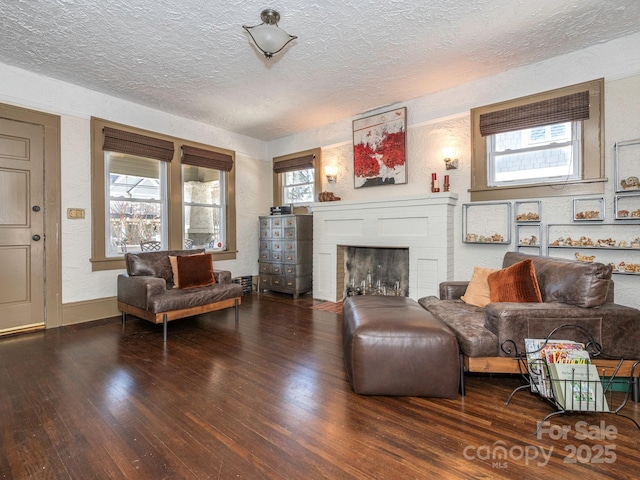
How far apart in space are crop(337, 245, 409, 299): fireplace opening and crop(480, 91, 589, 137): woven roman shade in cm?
184

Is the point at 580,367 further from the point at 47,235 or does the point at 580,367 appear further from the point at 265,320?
the point at 47,235

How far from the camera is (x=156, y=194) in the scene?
4.44 meters

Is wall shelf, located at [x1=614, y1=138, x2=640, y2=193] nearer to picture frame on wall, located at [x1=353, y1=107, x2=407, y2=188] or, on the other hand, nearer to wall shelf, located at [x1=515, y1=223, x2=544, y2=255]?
wall shelf, located at [x1=515, y1=223, x2=544, y2=255]

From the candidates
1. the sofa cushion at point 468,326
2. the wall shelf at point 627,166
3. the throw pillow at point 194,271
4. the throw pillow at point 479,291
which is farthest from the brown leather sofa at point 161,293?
the wall shelf at point 627,166

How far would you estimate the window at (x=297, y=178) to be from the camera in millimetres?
5215

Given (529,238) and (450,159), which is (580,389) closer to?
(529,238)

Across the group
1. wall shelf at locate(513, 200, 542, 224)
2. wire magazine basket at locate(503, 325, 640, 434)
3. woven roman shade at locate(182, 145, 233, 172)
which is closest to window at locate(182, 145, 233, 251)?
woven roman shade at locate(182, 145, 233, 172)

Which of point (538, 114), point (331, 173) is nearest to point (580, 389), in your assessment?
point (538, 114)

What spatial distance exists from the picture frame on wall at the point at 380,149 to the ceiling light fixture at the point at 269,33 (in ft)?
6.96

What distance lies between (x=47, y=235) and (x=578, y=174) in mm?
5678

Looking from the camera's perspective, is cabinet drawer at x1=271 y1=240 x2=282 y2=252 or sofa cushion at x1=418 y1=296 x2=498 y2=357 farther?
cabinet drawer at x1=271 y1=240 x2=282 y2=252

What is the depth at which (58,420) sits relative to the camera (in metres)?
1.72

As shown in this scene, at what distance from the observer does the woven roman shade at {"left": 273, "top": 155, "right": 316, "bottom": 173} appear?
5.28 metres

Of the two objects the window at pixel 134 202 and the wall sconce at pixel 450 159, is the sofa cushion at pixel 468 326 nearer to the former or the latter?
the wall sconce at pixel 450 159
